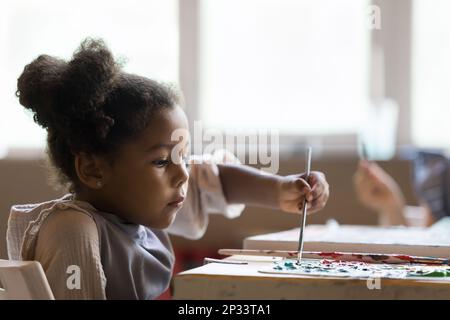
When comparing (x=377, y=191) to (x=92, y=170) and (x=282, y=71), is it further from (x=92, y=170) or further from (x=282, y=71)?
(x=92, y=170)

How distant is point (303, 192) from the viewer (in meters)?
0.99

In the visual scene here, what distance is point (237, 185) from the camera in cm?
119

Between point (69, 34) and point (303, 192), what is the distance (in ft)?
7.13

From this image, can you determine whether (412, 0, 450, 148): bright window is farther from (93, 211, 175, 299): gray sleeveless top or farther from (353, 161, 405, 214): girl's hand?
(93, 211, 175, 299): gray sleeveless top

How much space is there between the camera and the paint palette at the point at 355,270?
68cm

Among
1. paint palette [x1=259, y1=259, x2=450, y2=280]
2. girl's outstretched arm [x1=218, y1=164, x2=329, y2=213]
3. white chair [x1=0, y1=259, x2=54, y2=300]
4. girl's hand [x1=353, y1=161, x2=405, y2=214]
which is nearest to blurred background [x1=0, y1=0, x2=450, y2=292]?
girl's hand [x1=353, y1=161, x2=405, y2=214]

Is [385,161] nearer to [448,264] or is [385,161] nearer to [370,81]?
[370,81]

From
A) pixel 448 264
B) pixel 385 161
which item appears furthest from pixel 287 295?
pixel 385 161

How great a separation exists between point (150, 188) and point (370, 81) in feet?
6.85

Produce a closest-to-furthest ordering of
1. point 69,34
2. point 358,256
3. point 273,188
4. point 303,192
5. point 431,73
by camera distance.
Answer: point 358,256, point 303,192, point 273,188, point 431,73, point 69,34

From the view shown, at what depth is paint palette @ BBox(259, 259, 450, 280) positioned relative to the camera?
0.68 meters

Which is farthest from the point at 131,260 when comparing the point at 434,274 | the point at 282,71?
the point at 282,71

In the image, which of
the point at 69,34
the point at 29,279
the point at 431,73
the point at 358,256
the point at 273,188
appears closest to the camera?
the point at 29,279

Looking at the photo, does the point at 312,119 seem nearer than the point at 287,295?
No
